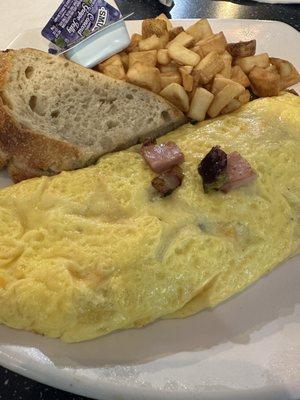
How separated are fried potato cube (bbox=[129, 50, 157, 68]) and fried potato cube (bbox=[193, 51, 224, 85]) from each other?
0.18 meters

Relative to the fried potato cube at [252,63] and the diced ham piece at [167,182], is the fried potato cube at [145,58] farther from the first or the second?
the diced ham piece at [167,182]

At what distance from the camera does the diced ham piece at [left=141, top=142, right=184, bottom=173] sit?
5.19 feet

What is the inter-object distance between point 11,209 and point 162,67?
2.89ft

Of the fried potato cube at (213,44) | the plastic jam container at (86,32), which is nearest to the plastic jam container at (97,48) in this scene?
the plastic jam container at (86,32)

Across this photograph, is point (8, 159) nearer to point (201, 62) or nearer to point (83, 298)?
point (83, 298)

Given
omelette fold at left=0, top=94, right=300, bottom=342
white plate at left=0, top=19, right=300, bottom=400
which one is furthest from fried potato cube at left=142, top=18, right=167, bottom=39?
white plate at left=0, top=19, right=300, bottom=400

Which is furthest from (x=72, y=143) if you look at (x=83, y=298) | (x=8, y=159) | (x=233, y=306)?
(x=233, y=306)

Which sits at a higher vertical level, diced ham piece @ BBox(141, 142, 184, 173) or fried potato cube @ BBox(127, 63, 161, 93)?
fried potato cube @ BBox(127, 63, 161, 93)

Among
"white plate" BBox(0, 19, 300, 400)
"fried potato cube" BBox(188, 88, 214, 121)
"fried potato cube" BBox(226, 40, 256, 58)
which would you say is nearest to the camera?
"white plate" BBox(0, 19, 300, 400)

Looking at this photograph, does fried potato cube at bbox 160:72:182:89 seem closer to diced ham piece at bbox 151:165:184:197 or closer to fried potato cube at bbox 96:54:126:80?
fried potato cube at bbox 96:54:126:80

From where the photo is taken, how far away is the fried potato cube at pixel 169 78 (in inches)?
A: 74.3

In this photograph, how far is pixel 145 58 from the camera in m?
1.92

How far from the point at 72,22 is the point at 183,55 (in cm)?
68

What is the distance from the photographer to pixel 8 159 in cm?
176
